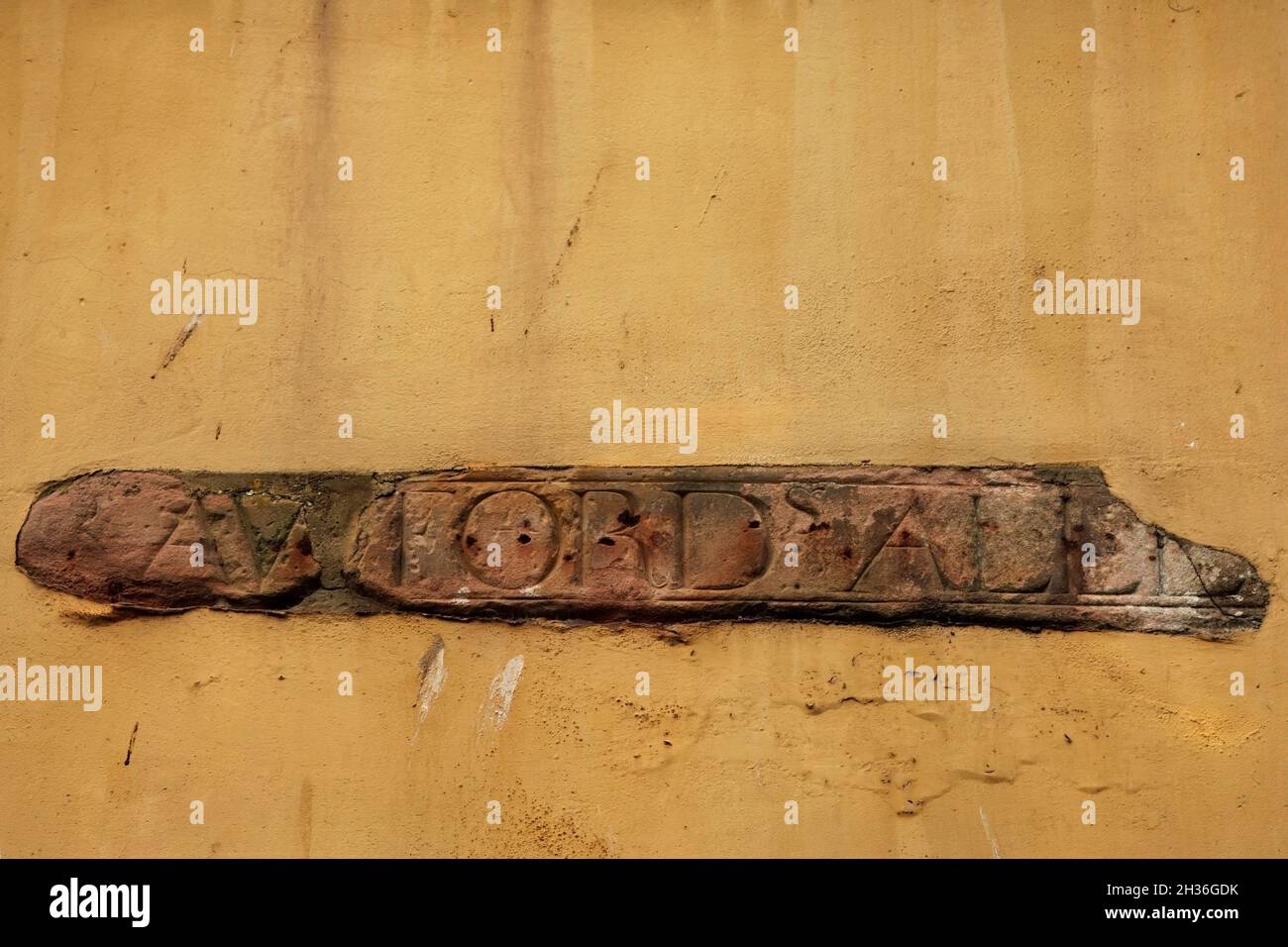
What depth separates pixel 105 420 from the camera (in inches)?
123

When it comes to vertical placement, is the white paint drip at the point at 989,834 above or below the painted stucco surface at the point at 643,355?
below

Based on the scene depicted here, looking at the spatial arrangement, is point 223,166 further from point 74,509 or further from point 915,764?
point 915,764

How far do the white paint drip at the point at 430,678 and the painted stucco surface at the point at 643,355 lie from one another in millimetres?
14

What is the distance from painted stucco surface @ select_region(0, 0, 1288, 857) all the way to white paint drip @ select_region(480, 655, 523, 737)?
1 cm

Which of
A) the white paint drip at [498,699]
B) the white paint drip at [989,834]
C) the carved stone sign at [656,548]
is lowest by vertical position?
the white paint drip at [989,834]

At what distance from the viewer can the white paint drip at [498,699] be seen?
119 inches

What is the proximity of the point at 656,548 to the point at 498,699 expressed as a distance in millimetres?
636

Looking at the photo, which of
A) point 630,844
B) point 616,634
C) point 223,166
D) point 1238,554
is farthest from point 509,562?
point 1238,554

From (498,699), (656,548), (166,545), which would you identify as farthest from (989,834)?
(166,545)

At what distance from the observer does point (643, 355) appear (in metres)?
3.14

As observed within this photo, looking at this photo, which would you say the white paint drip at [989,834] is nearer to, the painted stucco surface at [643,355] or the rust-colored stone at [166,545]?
the painted stucco surface at [643,355]

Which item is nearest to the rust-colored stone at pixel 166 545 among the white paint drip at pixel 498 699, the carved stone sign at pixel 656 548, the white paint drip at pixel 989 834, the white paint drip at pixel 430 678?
the carved stone sign at pixel 656 548

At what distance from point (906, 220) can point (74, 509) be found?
2.63m

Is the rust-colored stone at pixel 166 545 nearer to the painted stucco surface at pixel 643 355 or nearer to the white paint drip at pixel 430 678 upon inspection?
the painted stucco surface at pixel 643 355
